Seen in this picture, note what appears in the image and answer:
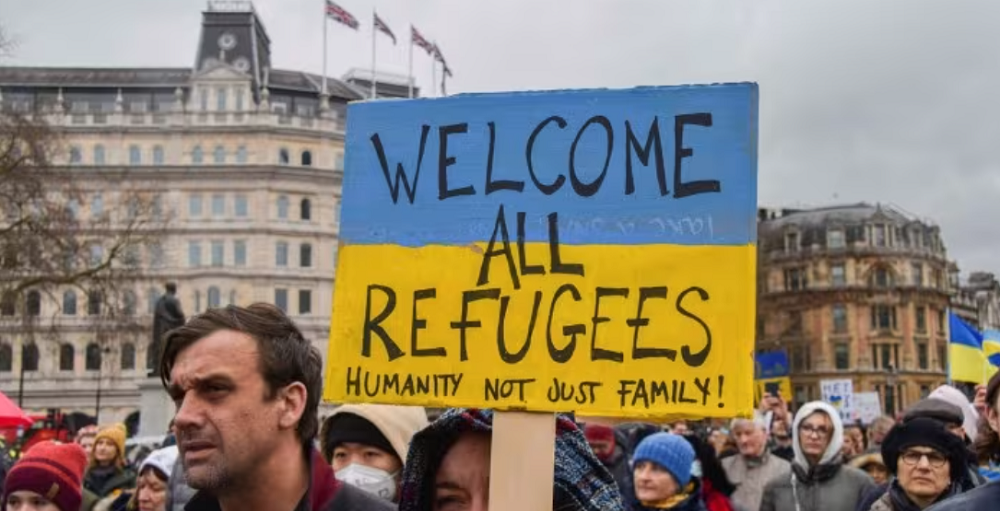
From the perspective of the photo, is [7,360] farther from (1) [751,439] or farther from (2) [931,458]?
(2) [931,458]

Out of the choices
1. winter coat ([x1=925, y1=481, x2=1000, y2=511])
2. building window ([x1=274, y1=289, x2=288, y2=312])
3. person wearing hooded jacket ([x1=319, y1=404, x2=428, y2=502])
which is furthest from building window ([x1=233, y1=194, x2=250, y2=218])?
winter coat ([x1=925, y1=481, x2=1000, y2=511])

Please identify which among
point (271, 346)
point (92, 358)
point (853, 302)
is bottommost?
point (92, 358)

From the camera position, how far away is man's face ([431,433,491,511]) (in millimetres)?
2717

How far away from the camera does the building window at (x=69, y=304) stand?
65875mm

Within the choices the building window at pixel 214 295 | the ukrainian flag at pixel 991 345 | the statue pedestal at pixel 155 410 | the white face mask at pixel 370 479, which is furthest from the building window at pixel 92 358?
the white face mask at pixel 370 479

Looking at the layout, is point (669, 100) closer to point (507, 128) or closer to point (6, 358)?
point (507, 128)

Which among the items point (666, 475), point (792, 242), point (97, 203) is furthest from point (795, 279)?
point (666, 475)

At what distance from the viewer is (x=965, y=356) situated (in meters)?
10.6

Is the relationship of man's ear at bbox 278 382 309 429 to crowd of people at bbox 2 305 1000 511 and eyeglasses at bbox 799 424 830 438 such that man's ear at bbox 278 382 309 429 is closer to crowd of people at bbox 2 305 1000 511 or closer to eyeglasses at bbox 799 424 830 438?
crowd of people at bbox 2 305 1000 511

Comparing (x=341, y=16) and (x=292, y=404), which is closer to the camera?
(x=292, y=404)

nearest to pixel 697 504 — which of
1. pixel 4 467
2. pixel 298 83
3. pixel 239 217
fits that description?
pixel 4 467

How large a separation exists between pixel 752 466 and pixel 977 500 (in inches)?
210

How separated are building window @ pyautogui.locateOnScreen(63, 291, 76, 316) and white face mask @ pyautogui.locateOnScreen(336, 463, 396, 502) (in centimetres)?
6588

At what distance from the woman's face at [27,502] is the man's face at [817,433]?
372 centimetres
